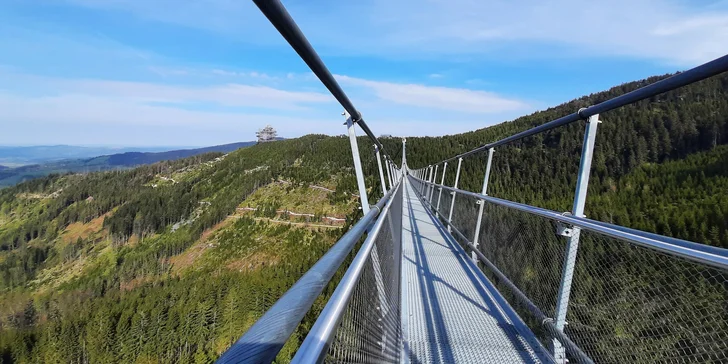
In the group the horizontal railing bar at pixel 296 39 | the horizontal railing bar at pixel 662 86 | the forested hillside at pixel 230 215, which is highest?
the horizontal railing bar at pixel 662 86

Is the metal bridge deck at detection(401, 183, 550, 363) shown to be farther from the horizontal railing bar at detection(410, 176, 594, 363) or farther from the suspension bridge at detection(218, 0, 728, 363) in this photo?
the horizontal railing bar at detection(410, 176, 594, 363)

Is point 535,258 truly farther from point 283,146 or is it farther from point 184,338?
point 283,146

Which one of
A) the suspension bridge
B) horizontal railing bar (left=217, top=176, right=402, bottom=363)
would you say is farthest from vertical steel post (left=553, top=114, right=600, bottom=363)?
horizontal railing bar (left=217, top=176, right=402, bottom=363)

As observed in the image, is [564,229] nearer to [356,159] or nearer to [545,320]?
[545,320]

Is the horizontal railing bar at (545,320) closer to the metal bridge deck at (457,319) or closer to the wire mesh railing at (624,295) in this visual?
the wire mesh railing at (624,295)

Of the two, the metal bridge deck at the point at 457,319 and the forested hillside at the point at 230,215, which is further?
the forested hillside at the point at 230,215

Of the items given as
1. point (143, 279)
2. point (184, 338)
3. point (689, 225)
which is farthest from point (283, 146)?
point (689, 225)

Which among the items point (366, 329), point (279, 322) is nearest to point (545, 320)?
point (366, 329)

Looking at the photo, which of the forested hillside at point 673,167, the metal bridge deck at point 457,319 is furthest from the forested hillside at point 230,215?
the metal bridge deck at point 457,319
